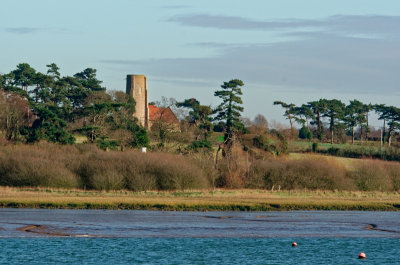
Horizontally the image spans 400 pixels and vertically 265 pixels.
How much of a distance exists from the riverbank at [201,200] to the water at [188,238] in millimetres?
3083

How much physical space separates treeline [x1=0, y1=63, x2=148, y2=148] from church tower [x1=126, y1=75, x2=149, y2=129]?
20100mm

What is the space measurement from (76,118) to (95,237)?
70.7 m

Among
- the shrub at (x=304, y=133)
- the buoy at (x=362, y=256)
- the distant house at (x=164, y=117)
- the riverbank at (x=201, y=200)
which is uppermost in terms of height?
the distant house at (x=164, y=117)

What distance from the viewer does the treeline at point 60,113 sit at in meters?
88.2

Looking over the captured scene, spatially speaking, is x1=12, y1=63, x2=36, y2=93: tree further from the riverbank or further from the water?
the water

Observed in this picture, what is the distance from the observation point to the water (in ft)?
109

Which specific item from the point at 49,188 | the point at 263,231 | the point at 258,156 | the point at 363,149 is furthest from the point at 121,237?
the point at 363,149

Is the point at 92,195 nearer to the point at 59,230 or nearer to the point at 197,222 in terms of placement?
the point at 197,222

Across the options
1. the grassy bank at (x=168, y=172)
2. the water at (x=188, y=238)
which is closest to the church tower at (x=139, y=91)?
the grassy bank at (x=168, y=172)

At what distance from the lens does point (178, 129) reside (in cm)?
10288

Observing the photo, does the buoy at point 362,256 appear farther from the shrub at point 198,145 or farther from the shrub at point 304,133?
the shrub at point 304,133

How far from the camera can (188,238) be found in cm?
3862

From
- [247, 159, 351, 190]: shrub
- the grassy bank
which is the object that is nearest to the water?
the grassy bank

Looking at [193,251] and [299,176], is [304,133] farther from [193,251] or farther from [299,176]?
[193,251]
